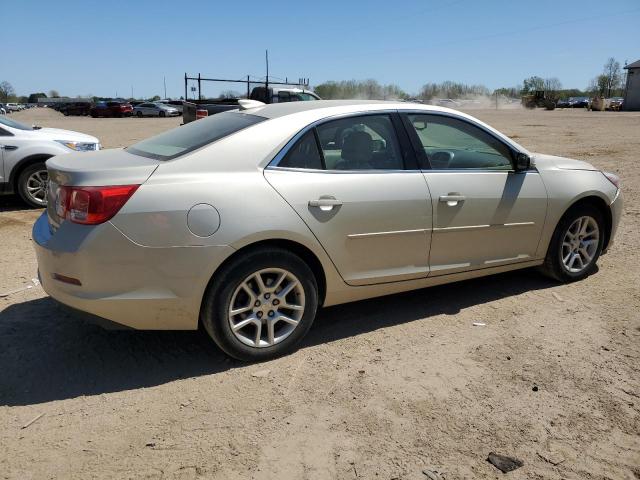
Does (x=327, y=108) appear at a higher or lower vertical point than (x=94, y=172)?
higher

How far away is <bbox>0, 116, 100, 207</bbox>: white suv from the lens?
25.8 ft

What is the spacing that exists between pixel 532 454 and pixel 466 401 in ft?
1.66

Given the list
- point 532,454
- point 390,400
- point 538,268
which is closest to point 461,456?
point 532,454

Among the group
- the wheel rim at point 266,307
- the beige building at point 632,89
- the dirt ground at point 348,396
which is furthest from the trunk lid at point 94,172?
the beige building at point 632,89

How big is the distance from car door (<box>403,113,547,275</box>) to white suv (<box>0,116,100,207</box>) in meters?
6.09

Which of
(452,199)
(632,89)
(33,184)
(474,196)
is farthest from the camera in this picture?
(632,89)

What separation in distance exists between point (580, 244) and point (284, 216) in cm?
304

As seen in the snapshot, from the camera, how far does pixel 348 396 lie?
10.4 ft

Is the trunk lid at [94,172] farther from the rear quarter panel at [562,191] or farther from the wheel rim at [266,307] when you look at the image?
the rear quarter panel at [562,191]

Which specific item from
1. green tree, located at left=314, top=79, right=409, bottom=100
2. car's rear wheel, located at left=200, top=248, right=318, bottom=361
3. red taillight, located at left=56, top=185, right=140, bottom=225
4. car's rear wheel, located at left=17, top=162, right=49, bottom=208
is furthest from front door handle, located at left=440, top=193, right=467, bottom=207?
green tree, located at left=314, top=79, right=409, bottom=100

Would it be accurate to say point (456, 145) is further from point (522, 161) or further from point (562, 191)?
point (562, 191)

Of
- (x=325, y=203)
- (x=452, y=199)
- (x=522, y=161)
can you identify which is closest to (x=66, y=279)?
(x=325, y=203)

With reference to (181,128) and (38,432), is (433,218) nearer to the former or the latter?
(181,128)

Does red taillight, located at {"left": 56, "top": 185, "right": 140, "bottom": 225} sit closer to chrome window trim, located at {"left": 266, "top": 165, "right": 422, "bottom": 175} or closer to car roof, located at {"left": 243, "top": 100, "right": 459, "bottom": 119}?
chrome window trim, located at {"left": 266, "top": 165, "right": 422, "bottom": 175}
